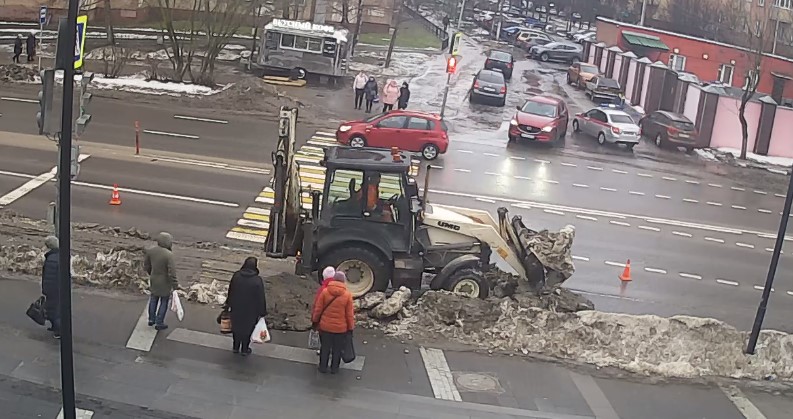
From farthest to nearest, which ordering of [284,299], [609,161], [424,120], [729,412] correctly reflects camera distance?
[609,161] < [424,120] < [284,299] < [729,412]

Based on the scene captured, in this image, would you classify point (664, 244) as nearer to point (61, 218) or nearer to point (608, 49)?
point (61, 218)

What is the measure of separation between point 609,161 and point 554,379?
21.2m

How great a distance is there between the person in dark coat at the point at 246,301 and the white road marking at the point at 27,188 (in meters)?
9.63

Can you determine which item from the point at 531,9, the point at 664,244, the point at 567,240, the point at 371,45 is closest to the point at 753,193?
the point at 664,244

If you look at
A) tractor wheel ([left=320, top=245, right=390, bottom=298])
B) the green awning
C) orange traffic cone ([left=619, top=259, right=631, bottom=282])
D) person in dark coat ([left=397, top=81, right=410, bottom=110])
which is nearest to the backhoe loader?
tractor wheel ([left=320, top=245, right=390, bottom=298])

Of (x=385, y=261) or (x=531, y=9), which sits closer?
(x=385, y=261)

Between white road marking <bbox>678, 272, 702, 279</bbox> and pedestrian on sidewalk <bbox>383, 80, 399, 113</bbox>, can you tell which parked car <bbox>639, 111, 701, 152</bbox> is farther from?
white road marking <bbox>678, 272, 702, 279</bbox>

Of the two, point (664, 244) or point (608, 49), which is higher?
point (608, 49)

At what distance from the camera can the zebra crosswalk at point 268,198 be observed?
1697 centimetres

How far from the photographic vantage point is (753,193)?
29.9 metres

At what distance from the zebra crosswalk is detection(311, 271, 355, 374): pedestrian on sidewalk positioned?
10.4ft

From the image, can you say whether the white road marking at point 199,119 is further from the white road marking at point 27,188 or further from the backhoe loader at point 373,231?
Result: the backhoe loader at point 373,231

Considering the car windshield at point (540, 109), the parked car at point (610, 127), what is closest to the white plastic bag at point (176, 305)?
the car windshield at point (540, 109)

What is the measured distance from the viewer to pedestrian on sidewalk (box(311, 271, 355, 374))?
1111 centimetres
